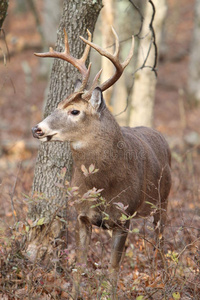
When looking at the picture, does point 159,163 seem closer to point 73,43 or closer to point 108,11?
point 73,43

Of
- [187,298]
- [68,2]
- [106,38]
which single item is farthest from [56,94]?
[106,38]

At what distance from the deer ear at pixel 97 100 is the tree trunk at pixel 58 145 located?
0.85m

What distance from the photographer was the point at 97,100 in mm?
5336

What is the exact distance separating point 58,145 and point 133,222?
1.99 metres

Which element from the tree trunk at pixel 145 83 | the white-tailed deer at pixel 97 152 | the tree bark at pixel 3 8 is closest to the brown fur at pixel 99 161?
the white-tailed deer at pixel 97 152

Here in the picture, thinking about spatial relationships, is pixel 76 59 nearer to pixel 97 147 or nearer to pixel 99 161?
pixel 97 147

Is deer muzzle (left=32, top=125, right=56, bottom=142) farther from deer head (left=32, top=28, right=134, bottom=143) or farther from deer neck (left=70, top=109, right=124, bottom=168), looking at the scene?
deer neck (left=70, top=109, right=124, bottom=168)

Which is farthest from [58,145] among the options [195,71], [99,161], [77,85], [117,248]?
[195,71]

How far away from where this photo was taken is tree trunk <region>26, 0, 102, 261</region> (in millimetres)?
6004

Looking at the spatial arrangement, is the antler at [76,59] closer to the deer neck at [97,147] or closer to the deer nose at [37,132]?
the deer neck at [97,147]

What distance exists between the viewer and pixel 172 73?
2397 centimetres

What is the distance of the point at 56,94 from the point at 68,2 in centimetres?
114

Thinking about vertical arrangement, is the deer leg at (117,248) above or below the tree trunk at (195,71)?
below

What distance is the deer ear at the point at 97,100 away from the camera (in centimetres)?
529
